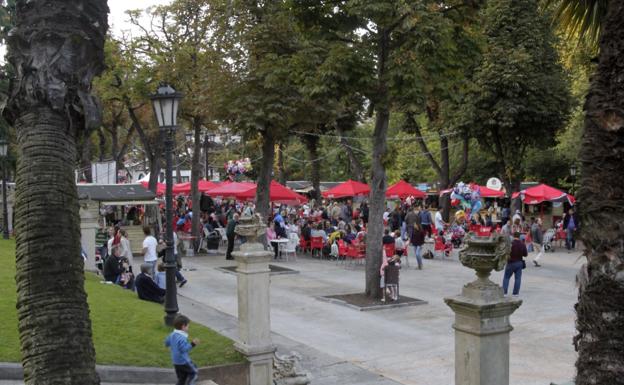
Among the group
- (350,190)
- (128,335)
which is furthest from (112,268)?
(350,190)

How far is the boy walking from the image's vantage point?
788 centimetres

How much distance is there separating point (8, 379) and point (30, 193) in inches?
195

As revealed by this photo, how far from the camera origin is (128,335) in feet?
33.4

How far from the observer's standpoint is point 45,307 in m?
4.38

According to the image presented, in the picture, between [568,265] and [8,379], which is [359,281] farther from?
[8,379]

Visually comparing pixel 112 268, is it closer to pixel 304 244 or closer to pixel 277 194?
pixel 304 244

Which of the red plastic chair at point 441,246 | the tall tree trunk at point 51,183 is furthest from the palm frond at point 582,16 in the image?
the red plastic chair at point 441,246

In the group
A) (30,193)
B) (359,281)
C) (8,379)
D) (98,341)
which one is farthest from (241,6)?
(30,193)

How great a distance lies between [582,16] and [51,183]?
4.75 metres

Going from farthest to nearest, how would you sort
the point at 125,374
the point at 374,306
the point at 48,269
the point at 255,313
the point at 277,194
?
the point at 277,194 → the point at 374,306 → the point at 255,313 → the point at 125,374 → the point at 48,269

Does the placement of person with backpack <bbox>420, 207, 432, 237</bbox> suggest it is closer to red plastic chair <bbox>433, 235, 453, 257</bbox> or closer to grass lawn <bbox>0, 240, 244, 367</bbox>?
red plastic chair <bbox>433, 235, 453, 257</bbox>

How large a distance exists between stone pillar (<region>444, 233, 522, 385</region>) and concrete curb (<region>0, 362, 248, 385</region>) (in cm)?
400

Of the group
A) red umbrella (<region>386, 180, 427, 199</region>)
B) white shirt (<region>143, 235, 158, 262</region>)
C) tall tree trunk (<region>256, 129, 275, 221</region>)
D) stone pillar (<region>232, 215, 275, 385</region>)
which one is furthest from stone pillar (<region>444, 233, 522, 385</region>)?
red umbrella (<region>386, 180, 427, 199</region>)

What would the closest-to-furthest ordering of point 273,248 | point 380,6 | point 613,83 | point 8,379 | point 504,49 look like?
1. point 613,83
2. point 8,379
3. point 380,6
4. point 273,248
5. point 504,49
